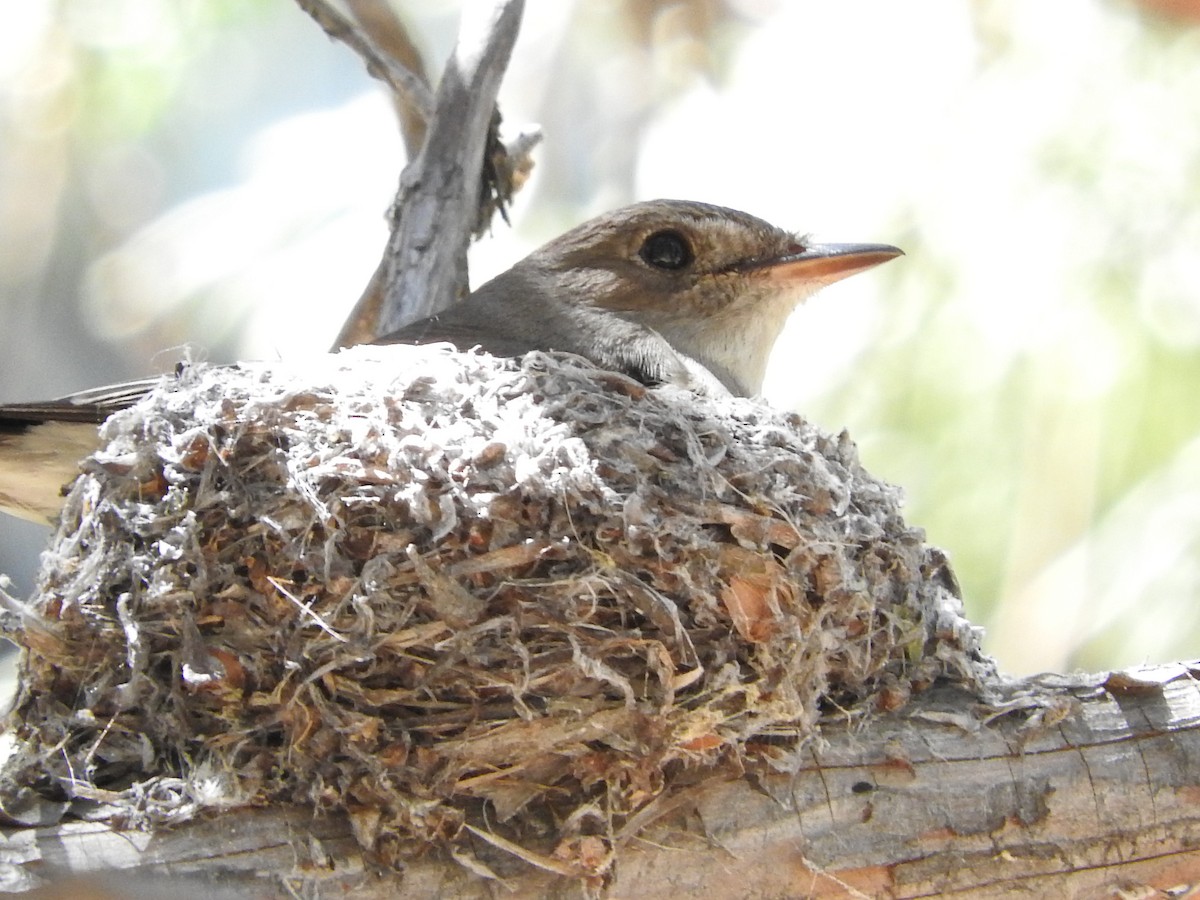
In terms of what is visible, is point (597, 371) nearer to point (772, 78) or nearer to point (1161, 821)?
point (1161, 821)

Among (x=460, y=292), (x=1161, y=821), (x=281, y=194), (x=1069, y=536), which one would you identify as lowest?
(x=1161, y=821)

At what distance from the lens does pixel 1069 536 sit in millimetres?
6008

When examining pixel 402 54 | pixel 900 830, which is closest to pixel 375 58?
pixel 402 54

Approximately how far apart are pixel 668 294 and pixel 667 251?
15 cm

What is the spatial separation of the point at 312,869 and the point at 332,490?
2.40 ft

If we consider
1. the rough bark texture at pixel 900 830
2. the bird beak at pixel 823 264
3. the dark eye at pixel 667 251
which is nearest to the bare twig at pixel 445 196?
the dark eye at pixel 667 251

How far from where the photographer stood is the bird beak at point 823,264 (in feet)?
12.9

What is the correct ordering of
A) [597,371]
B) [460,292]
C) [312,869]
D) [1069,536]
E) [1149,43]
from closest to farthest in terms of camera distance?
[312,869] → [597,371] → [460,292] → [1069,536] → [1149,43]

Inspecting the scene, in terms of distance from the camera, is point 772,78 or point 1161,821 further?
point 772,78

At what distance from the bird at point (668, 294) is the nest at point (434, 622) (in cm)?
101

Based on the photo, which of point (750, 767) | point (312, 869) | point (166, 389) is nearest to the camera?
point (312, 869)

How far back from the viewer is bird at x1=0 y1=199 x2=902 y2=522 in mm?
3912

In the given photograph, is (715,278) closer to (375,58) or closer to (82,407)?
(375,58)

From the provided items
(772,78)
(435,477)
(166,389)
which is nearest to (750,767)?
(435,477)
